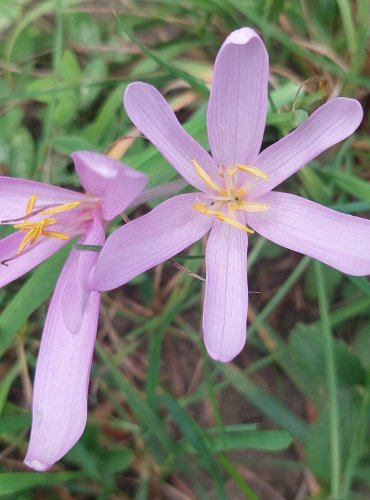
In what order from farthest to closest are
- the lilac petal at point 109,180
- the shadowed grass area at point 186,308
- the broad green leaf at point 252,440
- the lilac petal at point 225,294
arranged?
the shadowed grass area at point 186,308 → the broad green leaf at point 252,440 → the lilac petal at point 225,294 → the lilac petal at point 109,180

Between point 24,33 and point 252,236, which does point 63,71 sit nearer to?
point 24,33

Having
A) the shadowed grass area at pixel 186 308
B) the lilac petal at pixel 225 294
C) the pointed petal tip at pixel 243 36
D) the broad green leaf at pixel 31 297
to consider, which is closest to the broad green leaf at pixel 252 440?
the shadowed grass area at pixel 186 308

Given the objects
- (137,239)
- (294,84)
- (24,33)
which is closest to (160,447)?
(137,239)

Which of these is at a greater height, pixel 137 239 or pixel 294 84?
pixel 294 84

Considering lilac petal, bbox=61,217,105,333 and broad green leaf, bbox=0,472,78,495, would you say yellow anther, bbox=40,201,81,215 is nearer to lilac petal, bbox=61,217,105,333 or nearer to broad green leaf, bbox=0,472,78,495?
lilac petal, bbox=61,217,105,333

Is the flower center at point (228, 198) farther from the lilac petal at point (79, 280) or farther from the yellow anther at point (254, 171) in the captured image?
the lilac petal at point (79, 280)

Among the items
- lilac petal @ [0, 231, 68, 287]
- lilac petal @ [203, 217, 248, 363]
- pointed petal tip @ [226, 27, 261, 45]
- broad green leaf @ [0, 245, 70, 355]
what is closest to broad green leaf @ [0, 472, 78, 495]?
broad green leaf @ [0, 245, 70, 355]
